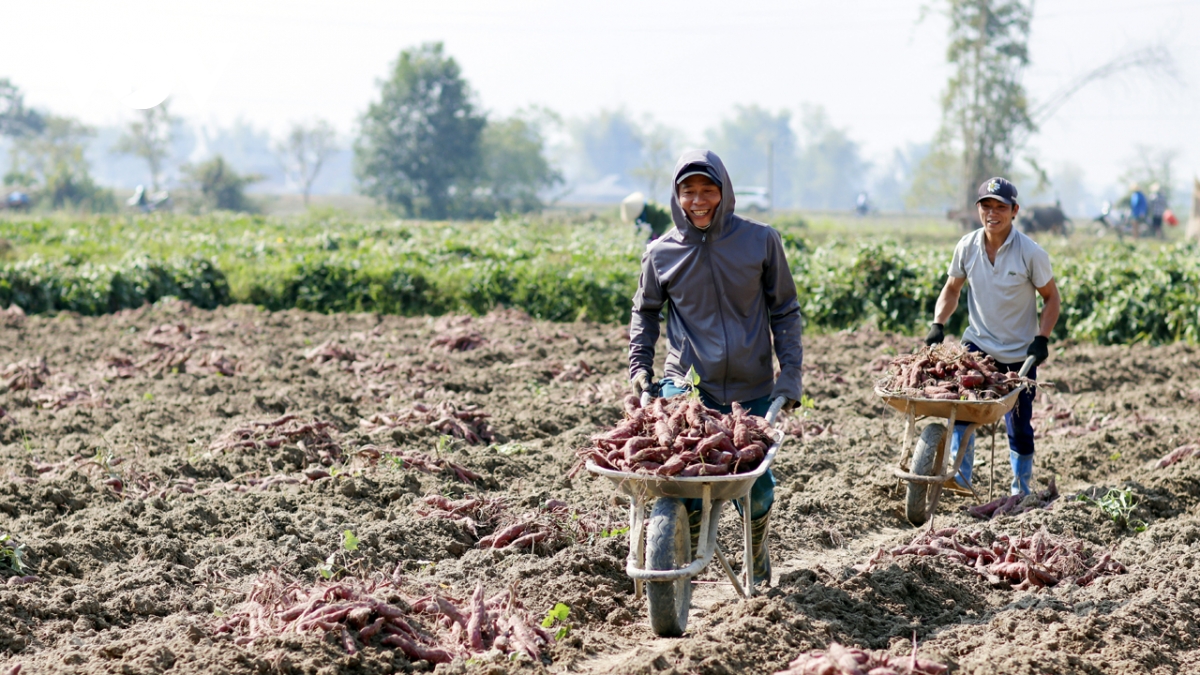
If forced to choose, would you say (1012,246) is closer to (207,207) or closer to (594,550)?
(594,550)

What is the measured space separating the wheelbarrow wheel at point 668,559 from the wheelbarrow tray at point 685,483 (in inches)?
3.1

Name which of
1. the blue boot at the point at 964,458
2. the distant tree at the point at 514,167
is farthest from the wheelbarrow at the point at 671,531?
the distant tree at the point at 514,167

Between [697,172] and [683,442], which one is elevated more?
[697,172]

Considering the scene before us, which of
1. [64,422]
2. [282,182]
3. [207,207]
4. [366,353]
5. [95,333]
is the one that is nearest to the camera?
[64,422]

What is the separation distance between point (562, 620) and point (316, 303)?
45.7ft

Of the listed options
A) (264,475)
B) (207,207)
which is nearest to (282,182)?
(207,207)

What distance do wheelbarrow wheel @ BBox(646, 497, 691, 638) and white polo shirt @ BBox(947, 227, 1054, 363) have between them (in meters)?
3.12

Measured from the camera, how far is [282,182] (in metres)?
162

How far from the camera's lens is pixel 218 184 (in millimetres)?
59031

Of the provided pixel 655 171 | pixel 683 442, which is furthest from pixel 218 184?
pixel 683 442

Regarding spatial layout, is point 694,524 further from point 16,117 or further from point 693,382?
point 16,117

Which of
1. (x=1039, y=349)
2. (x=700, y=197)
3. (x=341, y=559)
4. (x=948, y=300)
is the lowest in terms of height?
(x=341, y=559)

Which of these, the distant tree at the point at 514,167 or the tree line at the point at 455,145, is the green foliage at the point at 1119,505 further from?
the distant tree at the point at 514,167

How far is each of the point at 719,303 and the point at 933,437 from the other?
2.05m
